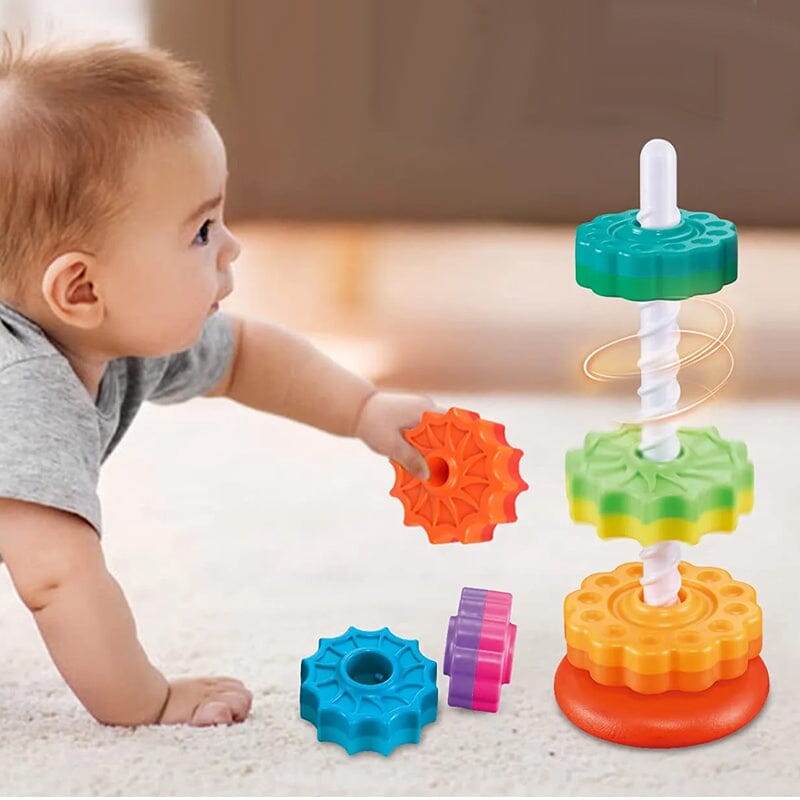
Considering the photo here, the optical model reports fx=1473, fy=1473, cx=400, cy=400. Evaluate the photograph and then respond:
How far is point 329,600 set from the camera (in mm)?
1052

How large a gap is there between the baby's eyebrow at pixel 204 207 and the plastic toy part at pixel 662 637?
1.07 ft

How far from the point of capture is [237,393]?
1.10 metres

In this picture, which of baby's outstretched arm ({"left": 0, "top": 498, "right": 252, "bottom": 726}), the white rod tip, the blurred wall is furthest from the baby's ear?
the blurred wall

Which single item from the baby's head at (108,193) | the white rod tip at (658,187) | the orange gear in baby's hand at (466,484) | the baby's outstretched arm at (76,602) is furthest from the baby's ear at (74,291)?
the white rod tip at (658,187)

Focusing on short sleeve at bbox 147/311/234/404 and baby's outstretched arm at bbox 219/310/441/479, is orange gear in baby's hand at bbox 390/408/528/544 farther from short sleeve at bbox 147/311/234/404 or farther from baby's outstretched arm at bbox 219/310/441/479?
short sleeve at bbox 147/311/234/404

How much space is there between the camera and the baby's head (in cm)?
85

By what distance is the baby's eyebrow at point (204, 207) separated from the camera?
35.0 inches

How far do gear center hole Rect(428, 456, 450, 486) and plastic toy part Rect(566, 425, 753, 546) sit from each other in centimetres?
11

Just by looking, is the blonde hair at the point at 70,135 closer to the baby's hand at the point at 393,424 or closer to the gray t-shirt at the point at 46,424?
the gray t-shirt at the point at 46,424

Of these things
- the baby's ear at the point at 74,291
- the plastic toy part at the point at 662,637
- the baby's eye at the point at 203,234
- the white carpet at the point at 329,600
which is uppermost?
the baby's eye at the point at 203,234

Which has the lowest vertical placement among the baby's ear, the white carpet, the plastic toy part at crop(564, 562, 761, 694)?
the white carpet

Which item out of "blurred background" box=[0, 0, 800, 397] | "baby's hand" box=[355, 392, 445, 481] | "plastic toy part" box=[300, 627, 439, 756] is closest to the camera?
"plastic toy part" box=[300, 627, 439, 756]

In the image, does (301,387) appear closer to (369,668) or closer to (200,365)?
(200,365)

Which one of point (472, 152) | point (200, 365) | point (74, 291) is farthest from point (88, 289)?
point (472, 152)
